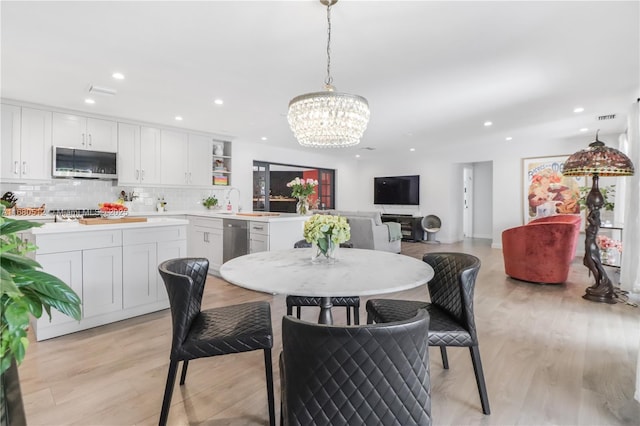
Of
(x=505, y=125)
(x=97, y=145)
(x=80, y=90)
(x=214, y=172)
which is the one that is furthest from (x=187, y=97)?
(x=505, y=125)

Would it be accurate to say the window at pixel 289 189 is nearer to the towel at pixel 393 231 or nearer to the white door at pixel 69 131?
the towel at pixel 393 231

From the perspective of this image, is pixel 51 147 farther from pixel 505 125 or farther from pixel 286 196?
pixel 505 125

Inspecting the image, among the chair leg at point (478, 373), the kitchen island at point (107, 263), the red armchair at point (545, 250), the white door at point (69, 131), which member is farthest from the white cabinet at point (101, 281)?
the red armchair at point (545, 250)

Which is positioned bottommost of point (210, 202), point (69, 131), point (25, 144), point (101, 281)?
point (101, 281)

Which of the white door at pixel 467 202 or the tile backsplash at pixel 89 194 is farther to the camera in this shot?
the white door at pixel 467 202

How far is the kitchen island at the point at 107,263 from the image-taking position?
2697mm

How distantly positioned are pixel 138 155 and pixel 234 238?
2326mm

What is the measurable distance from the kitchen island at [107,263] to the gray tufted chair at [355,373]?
2607 mm

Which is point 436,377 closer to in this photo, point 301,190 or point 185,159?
point 301,190

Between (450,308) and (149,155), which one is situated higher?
(149,155)

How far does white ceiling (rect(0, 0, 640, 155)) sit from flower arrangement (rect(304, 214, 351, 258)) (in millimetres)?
1427

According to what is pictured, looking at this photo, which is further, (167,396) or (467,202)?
(467,202)

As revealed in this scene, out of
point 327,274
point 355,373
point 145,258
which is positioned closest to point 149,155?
point 145,258

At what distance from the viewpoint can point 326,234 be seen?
1991 mm
